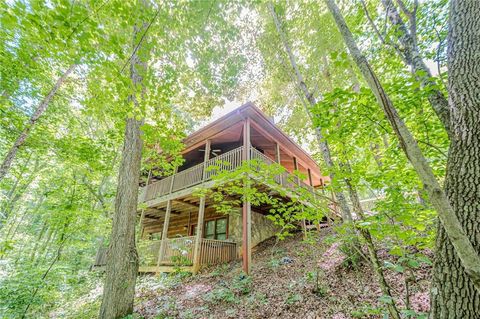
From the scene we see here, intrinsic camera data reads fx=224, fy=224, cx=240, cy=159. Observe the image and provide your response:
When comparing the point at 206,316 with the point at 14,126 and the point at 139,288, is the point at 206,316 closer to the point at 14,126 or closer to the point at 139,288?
the point at 139,288

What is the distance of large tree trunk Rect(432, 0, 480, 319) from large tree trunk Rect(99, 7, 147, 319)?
401 cm

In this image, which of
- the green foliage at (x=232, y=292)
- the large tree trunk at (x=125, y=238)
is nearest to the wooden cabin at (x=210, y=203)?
the green foliage at (x=232, y=292)

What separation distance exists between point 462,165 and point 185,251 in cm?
821

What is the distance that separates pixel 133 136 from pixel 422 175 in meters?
5.45

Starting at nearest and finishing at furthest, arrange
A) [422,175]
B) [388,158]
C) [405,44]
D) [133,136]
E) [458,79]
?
[422,175] < [458,79] < [405,44] < [388,158] < [133,136]

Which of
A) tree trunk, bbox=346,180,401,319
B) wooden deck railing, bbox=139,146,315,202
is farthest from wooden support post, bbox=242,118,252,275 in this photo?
tree trunk, bbox=346,180,401,319

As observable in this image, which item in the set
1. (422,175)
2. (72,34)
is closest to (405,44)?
(422,175)

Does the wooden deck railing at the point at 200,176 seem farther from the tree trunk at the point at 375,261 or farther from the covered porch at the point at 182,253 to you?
the tree trunk at the point at 375,261

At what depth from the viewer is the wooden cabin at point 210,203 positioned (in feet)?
26.9

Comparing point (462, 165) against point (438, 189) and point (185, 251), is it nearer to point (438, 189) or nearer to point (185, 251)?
point (438, 189)

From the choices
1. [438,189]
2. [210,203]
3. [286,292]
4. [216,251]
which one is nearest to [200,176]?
[210,203]

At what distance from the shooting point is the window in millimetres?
11078

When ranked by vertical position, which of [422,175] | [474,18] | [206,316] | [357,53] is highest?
[474,18]

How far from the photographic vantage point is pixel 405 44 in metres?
3.34
